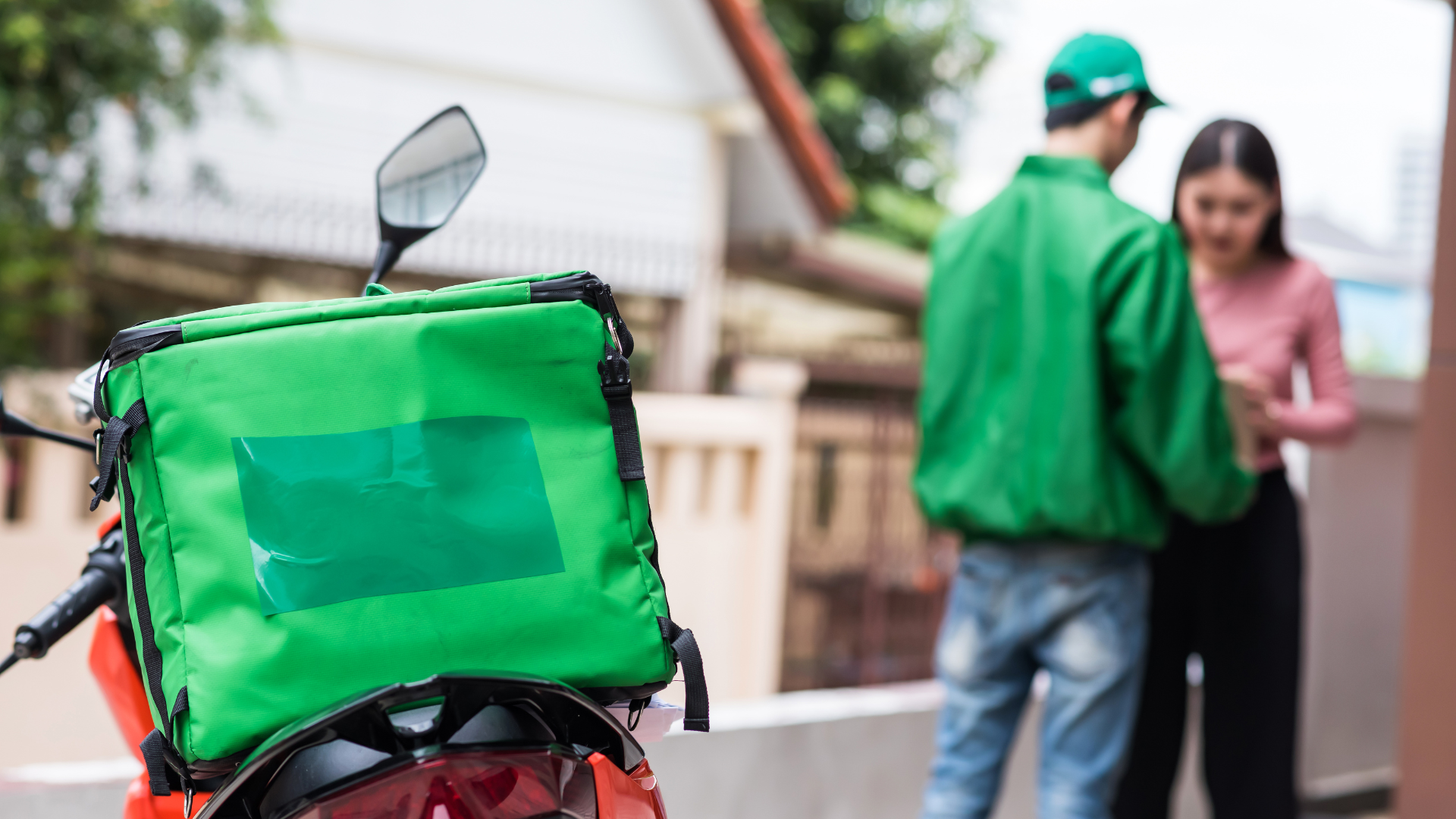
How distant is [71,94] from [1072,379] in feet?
12.0

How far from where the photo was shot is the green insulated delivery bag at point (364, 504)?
3.82ft

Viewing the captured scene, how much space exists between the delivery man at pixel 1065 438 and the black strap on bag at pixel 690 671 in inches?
43.7

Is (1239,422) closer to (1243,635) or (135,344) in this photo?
(1243,635)

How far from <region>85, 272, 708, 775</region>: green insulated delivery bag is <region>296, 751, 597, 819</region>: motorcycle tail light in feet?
0.32

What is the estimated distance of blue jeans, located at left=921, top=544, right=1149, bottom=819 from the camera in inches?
91.6

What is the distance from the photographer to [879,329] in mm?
12578

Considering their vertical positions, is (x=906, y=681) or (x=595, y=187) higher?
(x=595, y=187)

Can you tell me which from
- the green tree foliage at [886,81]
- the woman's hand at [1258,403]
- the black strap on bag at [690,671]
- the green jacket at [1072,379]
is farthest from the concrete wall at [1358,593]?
the green tree foliage at [886,81]

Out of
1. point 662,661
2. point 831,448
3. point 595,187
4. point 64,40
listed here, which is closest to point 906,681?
point 831,448

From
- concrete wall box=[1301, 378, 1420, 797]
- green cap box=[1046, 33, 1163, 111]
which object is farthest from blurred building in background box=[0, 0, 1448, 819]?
green cap box=[1046, 33, 1163, 111]

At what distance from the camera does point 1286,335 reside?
279 centimetres

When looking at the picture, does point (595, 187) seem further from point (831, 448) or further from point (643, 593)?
point (643, 593)

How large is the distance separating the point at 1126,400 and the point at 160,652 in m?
1.61

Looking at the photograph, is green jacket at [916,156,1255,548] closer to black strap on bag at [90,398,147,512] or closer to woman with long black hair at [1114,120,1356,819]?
woman with long black hair at [1114,120,1356,819]
